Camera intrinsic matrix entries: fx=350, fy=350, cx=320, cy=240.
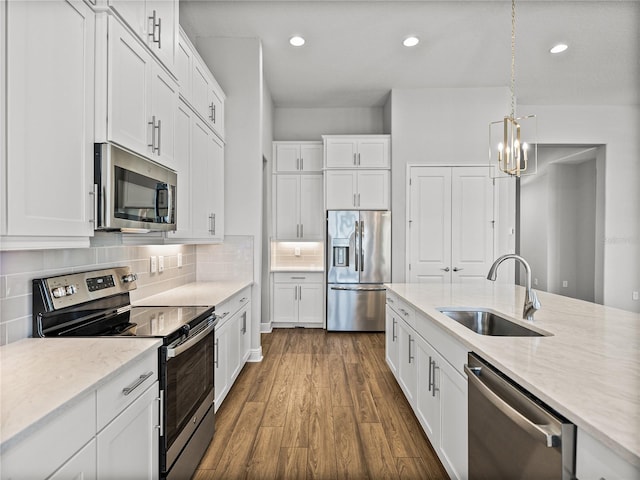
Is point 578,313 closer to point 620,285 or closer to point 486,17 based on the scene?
point 486,17

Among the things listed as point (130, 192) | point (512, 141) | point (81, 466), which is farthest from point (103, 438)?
point (512, 141)

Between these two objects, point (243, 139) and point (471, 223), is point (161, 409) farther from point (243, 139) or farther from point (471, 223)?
point (471, 223)

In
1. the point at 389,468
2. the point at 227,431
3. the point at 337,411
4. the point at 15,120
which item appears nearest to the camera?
the point at 15,120

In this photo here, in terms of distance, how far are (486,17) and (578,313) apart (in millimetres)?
2852

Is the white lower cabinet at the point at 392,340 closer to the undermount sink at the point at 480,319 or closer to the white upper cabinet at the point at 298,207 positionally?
the undermount sink at the point at 480,319

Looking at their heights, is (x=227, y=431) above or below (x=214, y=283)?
below

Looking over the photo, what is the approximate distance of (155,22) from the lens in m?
1.93

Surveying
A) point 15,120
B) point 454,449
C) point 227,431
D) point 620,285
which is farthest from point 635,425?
point 620,285

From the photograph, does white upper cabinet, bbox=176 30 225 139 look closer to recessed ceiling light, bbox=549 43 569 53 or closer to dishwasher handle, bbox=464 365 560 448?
dishwasher handle, bbox=464 365 560 448

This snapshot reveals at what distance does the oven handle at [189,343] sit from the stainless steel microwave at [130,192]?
1.95ft

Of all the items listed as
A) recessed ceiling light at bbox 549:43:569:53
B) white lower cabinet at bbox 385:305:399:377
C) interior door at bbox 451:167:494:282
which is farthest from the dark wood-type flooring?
recessed ceiling light at bbox 549:43:569:53

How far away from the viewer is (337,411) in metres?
2.63

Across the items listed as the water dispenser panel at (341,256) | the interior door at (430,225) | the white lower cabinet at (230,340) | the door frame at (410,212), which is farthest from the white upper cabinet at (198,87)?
the interior door at (430,225)

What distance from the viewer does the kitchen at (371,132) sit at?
329 cm
